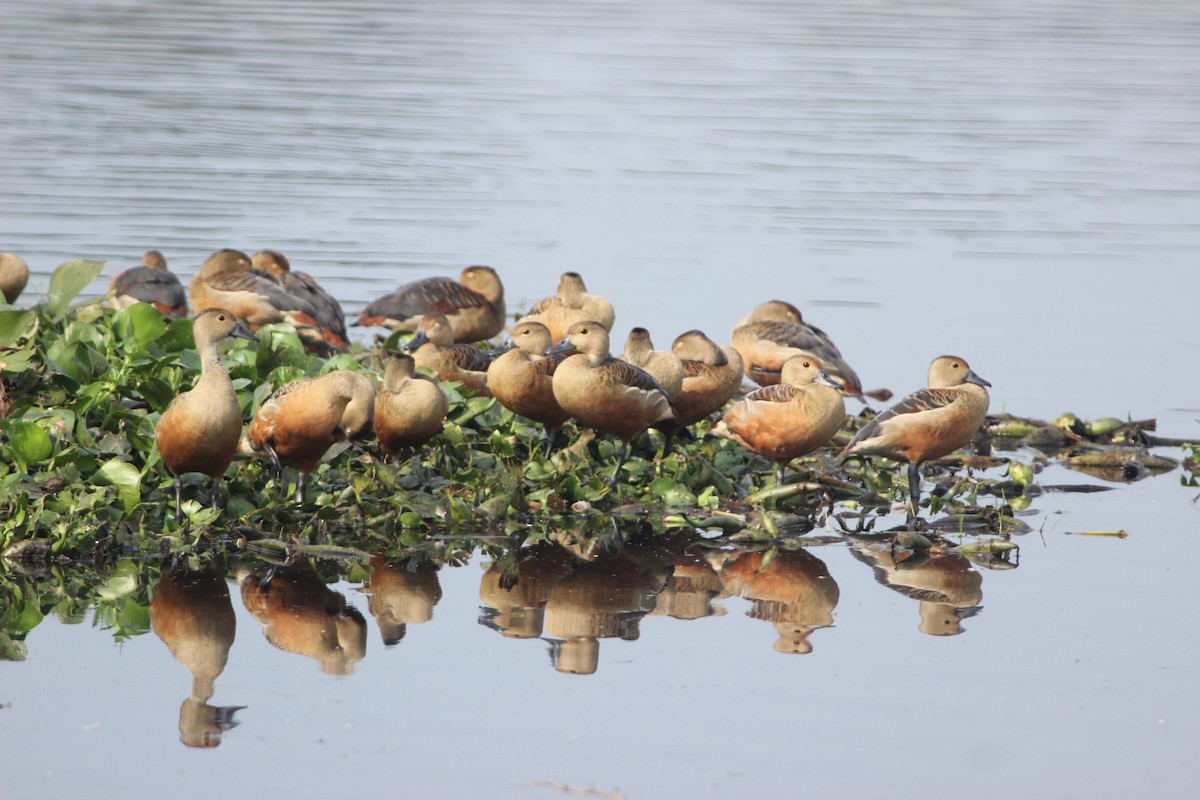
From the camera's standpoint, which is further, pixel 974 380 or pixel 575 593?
pixel 974 380

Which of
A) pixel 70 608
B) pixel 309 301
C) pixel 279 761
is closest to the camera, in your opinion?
pixel 279 761

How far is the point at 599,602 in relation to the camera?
7352mm

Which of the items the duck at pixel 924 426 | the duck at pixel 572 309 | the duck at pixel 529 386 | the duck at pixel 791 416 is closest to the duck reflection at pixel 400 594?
the duck at pixel 529 386

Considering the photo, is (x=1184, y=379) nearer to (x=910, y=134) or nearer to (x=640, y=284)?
(x=640, y=284)

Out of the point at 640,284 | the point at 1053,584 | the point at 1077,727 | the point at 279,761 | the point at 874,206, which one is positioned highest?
the point at 874,206

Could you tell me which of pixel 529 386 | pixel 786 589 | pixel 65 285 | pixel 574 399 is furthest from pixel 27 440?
pixel 786 589

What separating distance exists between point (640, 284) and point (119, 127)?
42.3 feet

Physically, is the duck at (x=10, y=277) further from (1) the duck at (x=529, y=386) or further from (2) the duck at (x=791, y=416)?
(2) the duck at (x=791, y=416)

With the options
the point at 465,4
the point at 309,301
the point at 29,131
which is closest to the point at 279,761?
the point at 309,301

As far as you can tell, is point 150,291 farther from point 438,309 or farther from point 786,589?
point 786,589

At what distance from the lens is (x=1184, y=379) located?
511 inches

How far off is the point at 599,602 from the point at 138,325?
351cm

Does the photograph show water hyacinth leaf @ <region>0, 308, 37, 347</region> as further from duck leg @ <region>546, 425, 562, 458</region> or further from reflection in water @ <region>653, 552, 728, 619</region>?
reflection in water @ <region>653, 552, 728, 619</region>

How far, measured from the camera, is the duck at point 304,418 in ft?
26.7
